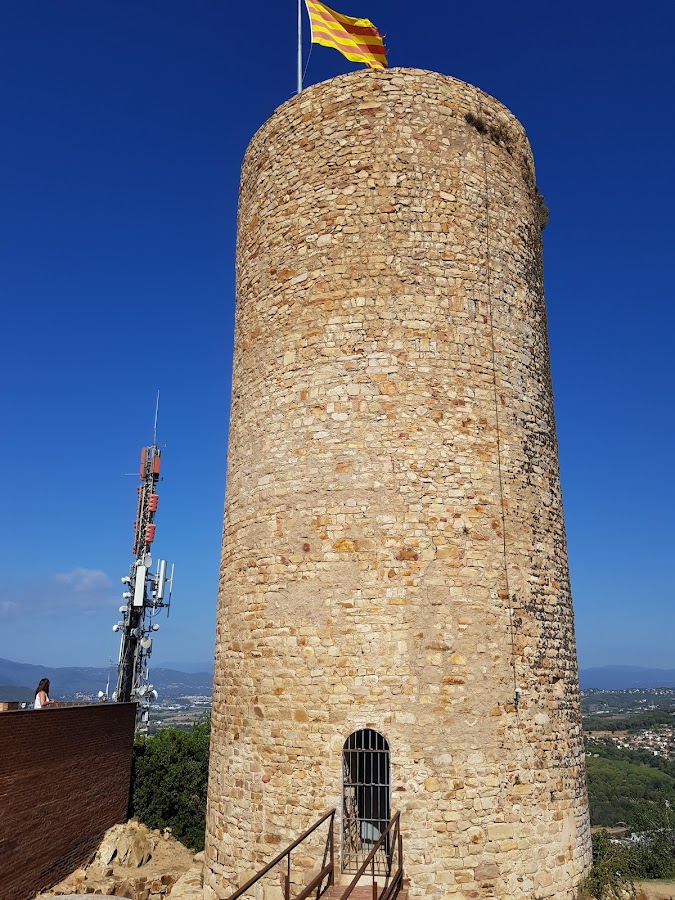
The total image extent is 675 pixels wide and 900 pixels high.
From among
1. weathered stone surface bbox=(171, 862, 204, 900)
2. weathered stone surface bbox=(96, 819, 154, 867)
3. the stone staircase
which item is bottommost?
weathered stone surface bbox=(96, 819, 154, 867)

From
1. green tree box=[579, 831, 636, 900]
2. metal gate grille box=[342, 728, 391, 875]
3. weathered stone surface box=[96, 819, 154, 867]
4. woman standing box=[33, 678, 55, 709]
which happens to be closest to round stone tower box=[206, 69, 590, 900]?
metal gate grille box=[342, 728, 391, 875]

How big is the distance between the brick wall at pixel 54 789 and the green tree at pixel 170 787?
101 inches

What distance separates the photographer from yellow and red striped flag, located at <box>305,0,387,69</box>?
40.3ft

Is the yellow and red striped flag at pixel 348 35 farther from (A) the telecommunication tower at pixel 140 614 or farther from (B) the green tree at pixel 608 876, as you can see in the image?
(A) the telecommunication tower at pixel 140 614

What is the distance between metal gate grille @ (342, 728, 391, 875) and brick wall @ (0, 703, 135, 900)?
654cm

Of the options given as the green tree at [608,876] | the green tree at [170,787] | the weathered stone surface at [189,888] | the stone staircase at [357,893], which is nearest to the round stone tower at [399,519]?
the stone staircase at [357,893]

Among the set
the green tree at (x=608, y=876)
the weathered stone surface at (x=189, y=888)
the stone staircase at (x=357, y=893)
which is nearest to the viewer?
the stone staircase at (x=357, y=893)

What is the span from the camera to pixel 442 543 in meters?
9.43

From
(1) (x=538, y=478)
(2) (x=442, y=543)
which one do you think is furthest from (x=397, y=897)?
(1) (x=538, y=478)

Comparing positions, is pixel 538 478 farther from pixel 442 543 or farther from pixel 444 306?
pixel 444 306

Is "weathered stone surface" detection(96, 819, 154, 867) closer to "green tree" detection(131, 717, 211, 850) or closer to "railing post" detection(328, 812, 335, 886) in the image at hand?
"green tree" detection(131, 717, 211, 850)

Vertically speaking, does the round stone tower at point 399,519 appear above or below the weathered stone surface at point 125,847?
above

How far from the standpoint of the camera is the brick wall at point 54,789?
1223 centimetres

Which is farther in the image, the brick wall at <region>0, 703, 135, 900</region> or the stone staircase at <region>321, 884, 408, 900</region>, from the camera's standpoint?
the brick wall at <region>0, 703, 135, 900</region>
